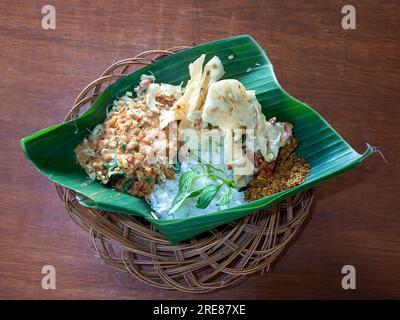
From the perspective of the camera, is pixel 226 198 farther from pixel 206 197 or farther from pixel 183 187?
pixel 183 187

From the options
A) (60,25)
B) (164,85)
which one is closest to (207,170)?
(164,85)

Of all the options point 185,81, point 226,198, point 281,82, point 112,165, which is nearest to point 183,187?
point 226,198

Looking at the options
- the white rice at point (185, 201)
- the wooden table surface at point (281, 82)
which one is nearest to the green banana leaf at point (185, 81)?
the white rice at point (185, 201)

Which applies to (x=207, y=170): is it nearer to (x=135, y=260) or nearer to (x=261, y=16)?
(x=135, y=260)

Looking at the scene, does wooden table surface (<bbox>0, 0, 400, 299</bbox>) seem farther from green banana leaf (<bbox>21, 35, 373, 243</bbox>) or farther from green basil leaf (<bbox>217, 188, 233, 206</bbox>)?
green basil leaf (<bbox>217, 188, 233, 206</bbox>)

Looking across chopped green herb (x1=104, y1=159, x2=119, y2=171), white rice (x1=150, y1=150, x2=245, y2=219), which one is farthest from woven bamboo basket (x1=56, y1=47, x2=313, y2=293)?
chopped green herb (x1=104, y1=159, x2=119, y2=171)

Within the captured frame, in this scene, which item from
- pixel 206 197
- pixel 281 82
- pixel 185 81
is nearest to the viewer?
pixel 206 197
